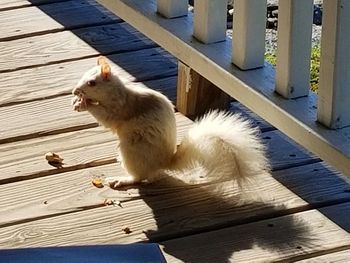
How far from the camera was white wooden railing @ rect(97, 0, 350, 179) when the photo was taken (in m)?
2.27

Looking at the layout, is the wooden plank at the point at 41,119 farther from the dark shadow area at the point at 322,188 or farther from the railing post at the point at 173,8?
the dark shadow area at the point at 322,188

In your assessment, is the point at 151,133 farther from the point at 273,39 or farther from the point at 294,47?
the point at 273,39

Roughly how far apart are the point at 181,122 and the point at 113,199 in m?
0.46

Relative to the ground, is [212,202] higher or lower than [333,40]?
lower

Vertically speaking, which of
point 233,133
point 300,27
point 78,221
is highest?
point 300,27

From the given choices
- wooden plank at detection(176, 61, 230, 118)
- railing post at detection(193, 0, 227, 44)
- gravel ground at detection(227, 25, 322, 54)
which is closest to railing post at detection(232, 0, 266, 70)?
railing post at detection(193, 0, 227, 44)

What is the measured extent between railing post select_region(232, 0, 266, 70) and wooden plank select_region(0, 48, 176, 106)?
1.44ft

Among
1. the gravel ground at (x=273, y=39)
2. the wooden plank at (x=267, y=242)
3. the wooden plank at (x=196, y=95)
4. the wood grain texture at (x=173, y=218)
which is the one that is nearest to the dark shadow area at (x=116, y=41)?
the wooden plank at (x=196, y=95)

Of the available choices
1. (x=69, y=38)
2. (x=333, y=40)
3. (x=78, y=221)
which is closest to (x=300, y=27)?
(x=333, y=40)

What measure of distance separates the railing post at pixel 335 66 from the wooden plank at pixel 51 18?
139 centimetres

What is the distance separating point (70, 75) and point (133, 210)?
33.2 inches

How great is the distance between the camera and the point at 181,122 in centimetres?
286

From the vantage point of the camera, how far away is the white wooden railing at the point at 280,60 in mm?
2271

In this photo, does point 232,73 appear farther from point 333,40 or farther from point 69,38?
point 69,38
